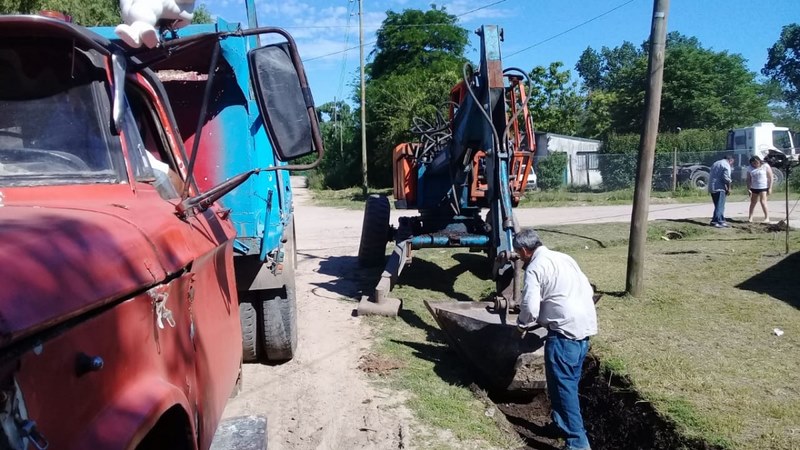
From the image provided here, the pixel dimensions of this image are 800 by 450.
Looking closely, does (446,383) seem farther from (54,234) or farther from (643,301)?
(54,234)

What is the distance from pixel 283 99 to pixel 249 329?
10.2 feet

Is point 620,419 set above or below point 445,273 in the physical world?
below

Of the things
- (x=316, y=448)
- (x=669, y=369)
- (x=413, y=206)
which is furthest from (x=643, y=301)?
(x=316, y=448)

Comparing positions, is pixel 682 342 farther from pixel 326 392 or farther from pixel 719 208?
pixel 719 208

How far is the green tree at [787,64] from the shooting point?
2616 inches

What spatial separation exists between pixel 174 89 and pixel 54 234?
309cm

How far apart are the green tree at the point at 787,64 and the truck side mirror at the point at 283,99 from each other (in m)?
74.3

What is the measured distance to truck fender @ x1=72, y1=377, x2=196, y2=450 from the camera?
1521 millimetres

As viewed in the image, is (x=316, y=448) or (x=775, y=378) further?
(x=775, y=378)

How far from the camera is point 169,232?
Result: 2.31 metres

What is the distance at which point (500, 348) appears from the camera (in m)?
5.56

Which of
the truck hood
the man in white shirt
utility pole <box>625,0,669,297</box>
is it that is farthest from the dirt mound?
the truck hood

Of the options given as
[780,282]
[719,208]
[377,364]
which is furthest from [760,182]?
[377,364]

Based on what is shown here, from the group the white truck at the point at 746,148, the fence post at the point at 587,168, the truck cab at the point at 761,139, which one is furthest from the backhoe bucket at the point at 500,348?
the fence post at the point at 587,168
